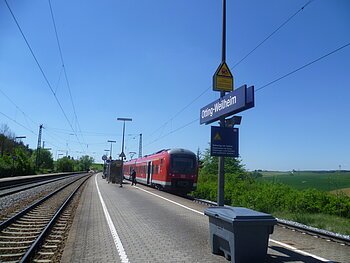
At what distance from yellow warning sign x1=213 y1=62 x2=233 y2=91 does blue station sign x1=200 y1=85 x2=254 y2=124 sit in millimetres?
591

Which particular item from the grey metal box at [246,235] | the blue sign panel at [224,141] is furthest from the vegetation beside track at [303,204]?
the grey metal box at [246,235]

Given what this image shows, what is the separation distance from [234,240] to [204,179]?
29518 mm

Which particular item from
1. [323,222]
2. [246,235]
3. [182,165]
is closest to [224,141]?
[323,222]

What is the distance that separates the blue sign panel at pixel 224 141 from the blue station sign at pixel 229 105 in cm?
56

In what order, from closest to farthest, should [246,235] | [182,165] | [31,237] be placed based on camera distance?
[246,235] → [31,237] → [182,165]

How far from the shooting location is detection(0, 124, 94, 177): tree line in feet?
194

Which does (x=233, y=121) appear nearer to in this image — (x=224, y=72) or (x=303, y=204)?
(x=224, y=72)

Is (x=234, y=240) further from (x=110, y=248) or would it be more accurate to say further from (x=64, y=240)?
(x=64, y=240)

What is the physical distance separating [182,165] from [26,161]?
49.7 meters

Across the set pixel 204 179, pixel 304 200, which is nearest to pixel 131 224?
pixel 304 200

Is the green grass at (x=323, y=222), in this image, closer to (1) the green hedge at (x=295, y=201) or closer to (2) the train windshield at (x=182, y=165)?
(1) the green hedge at (x=295, y=201)

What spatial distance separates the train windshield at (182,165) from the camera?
90.9ft

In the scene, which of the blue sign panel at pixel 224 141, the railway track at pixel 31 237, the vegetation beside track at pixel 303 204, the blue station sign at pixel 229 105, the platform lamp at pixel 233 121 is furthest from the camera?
the vegetation beside track at pixel 303 204

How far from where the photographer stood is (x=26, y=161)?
2749 inches
